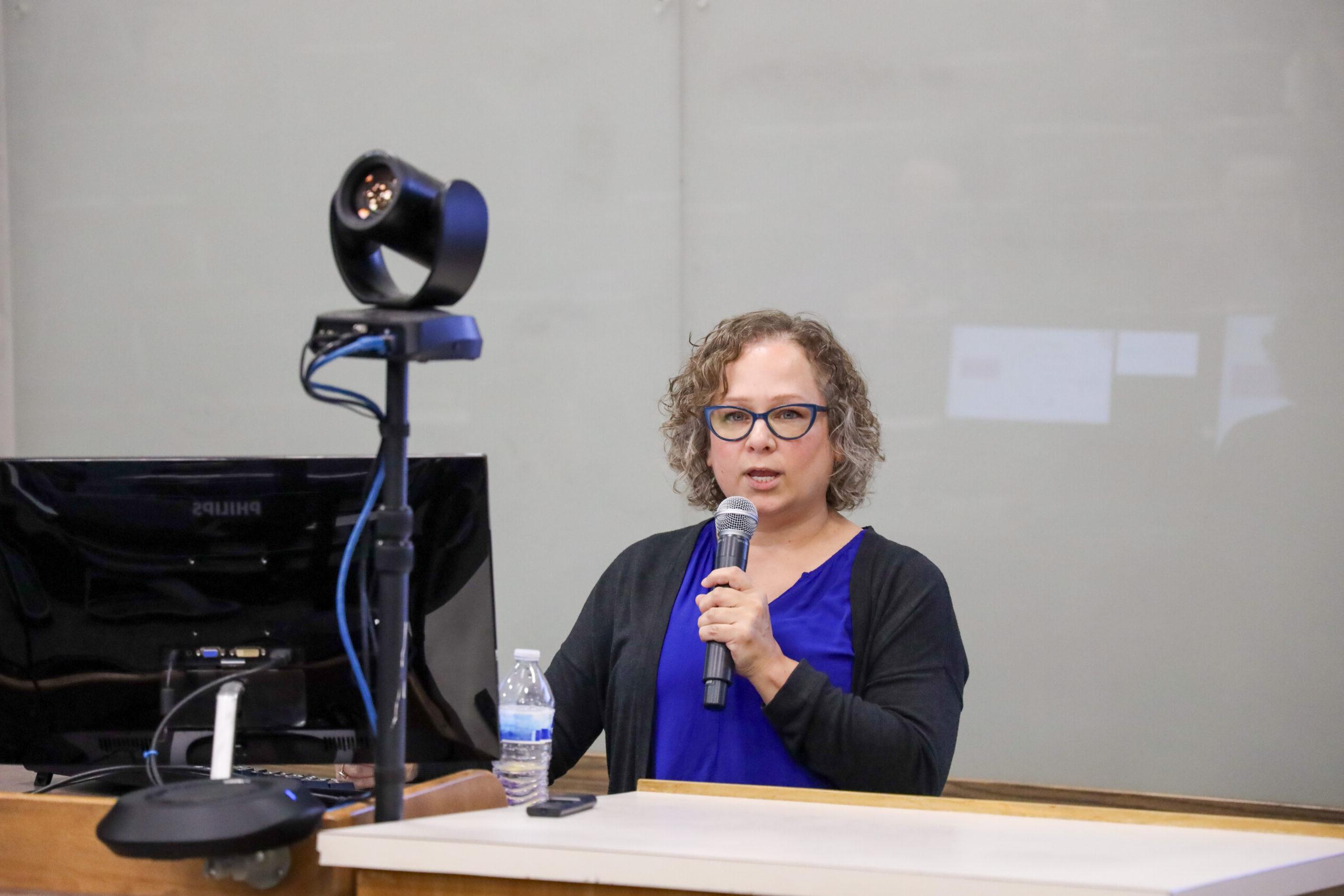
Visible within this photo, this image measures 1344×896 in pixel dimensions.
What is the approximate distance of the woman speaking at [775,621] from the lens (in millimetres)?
1570

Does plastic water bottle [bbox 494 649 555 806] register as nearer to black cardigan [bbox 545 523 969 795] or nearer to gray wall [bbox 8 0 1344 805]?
black cardigan [bbox 545 523 969 795]

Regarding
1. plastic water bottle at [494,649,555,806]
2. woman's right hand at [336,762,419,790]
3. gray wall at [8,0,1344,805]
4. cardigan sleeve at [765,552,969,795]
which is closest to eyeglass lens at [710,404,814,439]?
cardigan sleeve at [765,552,969,795]

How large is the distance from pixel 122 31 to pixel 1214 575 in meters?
3.28

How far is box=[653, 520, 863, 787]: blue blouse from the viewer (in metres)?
1.66

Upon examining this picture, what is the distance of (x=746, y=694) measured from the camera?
169 cm

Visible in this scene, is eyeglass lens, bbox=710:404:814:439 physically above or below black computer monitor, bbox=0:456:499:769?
above

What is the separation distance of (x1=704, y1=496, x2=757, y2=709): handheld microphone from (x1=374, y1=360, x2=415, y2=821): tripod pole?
505 mm

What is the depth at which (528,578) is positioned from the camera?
3246mm

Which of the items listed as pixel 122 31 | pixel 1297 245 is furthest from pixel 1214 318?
pixel 122 31

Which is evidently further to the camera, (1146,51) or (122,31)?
(122,31)

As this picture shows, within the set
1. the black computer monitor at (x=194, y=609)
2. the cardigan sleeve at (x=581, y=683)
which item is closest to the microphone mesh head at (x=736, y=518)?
the cardigan sleeve at (x=581, y=683)

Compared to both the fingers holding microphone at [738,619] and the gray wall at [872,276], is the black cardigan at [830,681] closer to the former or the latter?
the fingers holding microphone at [738,619]

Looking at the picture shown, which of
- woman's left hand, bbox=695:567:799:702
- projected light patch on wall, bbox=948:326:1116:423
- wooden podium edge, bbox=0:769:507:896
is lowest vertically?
wooden podium edge, bbox=0:769:507:896

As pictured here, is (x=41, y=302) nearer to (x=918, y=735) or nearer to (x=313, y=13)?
(x=313, y=13)
